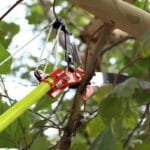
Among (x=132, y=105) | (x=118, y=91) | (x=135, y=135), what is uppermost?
(x=118, y=91)

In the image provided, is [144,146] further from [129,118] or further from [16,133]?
[16,133]

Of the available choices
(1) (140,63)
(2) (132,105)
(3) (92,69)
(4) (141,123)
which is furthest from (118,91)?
(1) (140,63)

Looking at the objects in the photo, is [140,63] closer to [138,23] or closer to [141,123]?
[141,123]

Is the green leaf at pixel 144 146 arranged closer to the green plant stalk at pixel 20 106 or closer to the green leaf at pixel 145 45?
the green leaf at pixel 145 45

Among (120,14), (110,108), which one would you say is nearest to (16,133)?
(110,108)

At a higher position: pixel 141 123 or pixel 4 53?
pixel 4 53

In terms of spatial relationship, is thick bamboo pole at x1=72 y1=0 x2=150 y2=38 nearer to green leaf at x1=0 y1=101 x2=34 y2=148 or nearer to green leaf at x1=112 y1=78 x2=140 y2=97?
green leaf at x1=112 y1=78 x2=140 y2=97

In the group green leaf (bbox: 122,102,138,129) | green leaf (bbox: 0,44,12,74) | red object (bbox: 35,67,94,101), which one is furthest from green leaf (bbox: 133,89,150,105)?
green leaf (bbox: 0,44,12,74)
